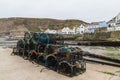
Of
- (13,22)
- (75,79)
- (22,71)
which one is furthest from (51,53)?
(13,22)

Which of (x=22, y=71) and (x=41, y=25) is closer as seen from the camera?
(x=22, y=71)

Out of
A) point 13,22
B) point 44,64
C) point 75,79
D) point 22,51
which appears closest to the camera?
point 75,79

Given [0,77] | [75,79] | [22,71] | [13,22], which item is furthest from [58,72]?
[13,22]

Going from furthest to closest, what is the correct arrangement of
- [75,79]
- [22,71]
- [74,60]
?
[22,71], [74,60], [75,79]

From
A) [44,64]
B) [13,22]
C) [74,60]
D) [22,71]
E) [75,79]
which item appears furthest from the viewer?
[13,22]

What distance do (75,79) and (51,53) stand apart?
2975mm

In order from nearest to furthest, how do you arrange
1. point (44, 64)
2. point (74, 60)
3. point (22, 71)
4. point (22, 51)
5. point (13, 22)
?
point (74, 60)
point (22, 71)
point (44, 64)
point (22, 51)
point (13, 22)

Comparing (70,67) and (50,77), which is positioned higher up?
(70,67)

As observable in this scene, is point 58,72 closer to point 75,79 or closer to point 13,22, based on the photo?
point 75,79

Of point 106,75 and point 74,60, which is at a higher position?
point 74,60

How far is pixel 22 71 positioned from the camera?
10.7 m

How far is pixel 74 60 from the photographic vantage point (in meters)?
9.55

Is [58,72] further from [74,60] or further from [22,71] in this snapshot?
[22,71]

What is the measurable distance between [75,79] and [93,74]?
1498 mm
